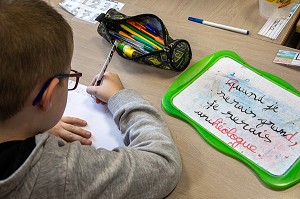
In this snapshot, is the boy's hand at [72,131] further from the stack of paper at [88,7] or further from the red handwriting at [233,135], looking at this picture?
the stack of paper at [88,7]

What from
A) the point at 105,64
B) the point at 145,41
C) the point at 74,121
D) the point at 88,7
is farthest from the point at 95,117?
the point at 88,7

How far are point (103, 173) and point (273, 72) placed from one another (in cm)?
54

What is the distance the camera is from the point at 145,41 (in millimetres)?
1044

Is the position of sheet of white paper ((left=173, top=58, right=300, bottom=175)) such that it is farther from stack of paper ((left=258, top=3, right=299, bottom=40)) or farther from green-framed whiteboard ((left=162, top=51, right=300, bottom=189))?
stack of paper ((left=258, top=3, right=299, bottom=40))

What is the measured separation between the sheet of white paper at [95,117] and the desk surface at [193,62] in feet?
0.20

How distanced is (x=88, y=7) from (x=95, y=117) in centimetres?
49

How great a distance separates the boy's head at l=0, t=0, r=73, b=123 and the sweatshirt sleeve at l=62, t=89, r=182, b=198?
0.42 feet

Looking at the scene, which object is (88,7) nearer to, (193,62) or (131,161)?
(193,62)

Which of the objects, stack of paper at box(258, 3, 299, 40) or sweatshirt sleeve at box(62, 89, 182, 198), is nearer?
sweatshirt sleeve at box(62, 89, 182, 198)

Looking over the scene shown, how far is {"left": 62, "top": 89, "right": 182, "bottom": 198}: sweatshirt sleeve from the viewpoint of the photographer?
25.3 inches

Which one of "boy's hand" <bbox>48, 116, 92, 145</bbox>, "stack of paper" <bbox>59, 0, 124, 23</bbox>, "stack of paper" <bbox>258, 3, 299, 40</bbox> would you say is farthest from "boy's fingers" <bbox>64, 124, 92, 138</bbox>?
"stack of paper" <bbox>258, 3, 299, 40</bbox>

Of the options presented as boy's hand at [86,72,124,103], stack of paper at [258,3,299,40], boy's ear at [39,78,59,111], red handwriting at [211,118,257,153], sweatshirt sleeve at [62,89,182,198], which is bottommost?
boy's hand at [86,72,124,103]

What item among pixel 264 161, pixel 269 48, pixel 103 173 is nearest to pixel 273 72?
pixel 269 48

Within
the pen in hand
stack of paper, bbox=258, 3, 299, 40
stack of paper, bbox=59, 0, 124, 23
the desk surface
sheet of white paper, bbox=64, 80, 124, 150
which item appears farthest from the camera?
stack of paper, bbox=59, 0, 124, 23
